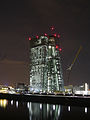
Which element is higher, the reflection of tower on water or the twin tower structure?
the twin tower structure

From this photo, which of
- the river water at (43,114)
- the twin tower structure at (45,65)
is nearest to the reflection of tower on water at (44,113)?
the river water at (43,114)

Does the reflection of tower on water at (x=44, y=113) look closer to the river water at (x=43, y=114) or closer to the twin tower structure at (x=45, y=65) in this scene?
the river water at (x=43, y=114)

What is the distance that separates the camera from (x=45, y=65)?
171125 millimetres

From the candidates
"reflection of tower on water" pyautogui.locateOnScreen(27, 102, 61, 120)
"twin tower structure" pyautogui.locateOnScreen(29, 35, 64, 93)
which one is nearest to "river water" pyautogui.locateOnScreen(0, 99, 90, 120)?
"reflection of tower on water" pyautogui.locateOnScreen(27, 102, 61, 120)

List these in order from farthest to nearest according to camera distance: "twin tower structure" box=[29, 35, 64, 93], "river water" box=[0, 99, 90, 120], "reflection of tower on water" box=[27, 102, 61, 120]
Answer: "twin tower structure" box=[29, 35, 64, 93]
"reflection of tower on water" box=[27, 102, 61, 120]
"river water" box=[0, 99, 90, 120]

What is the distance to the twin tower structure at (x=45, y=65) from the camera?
16462 cm

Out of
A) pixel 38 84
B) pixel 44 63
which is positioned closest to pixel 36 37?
pixel 44 63

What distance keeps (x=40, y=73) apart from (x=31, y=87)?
13322 millimetres

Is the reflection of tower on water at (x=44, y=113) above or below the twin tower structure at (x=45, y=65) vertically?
below

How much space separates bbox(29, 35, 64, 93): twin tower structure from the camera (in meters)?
165

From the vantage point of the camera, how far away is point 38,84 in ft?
568

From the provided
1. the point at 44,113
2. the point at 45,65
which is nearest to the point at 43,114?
the point at 44,113

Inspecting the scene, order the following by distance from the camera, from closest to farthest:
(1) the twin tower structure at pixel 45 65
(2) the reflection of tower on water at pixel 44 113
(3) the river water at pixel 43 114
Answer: (3) the river water at pixel 43 114 < (2) the reflection of tower on water at pixel 44 113 < (1) the twin tower structure at pixel 45 65

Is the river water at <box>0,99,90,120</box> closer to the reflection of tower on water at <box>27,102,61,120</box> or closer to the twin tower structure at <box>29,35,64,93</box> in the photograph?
the reflection of tower on water at <box>27,102,61,120</box>
